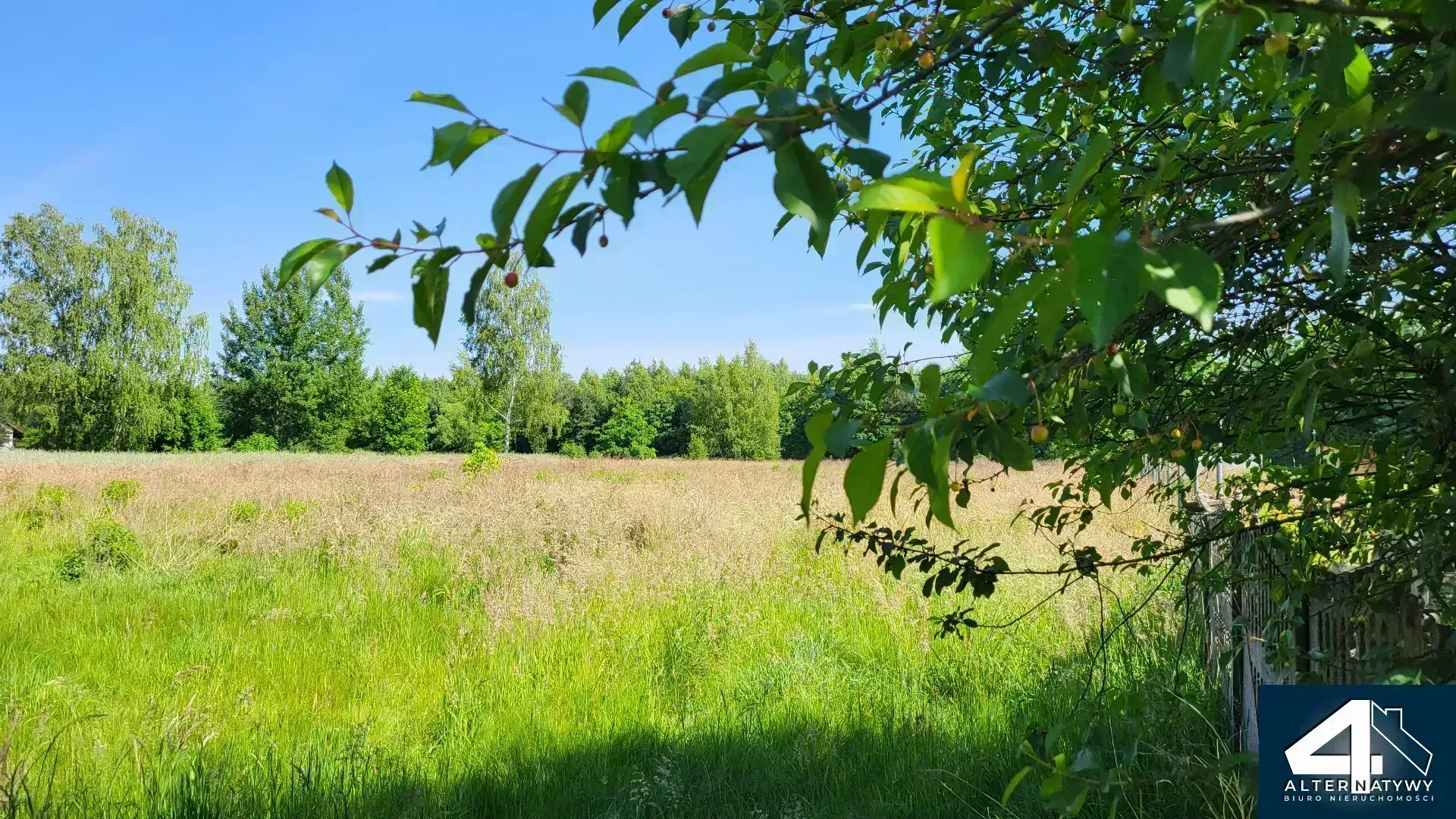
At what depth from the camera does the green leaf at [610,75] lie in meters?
0.65

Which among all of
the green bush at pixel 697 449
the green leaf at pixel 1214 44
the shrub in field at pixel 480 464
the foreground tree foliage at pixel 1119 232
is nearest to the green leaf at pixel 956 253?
the foreground tree foliage at pixel 1119 232

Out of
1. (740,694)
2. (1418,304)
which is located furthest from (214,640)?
(1418,304)

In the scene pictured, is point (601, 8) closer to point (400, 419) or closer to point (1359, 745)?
point (1359, 745)

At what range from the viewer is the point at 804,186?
2.20 feet

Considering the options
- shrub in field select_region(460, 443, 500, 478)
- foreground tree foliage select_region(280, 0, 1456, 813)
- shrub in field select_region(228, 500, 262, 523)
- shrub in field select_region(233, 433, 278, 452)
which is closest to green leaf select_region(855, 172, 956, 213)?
foreground tree foliage select_region(280, 0, 1456, 813)

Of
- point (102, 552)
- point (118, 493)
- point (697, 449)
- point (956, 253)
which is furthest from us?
point (697, 449)

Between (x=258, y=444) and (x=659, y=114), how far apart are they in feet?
147

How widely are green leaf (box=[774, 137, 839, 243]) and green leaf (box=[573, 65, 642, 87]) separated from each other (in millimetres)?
135

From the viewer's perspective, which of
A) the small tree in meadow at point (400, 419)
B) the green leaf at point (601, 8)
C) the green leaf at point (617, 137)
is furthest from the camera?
the small tree in meadow at point (400, 419)

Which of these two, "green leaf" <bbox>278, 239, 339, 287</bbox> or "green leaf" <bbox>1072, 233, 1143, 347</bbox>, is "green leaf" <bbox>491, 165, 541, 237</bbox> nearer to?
"green leaf" <bbox>278, 239, 339, 287</bbox>

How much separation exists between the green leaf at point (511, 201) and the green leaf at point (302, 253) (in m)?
0.23

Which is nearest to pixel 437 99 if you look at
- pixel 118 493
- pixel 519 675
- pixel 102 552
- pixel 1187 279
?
pixel 1187 279

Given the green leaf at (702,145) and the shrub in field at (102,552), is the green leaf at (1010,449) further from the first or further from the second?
the shrub in field at (102,552)

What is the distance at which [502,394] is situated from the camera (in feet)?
122
